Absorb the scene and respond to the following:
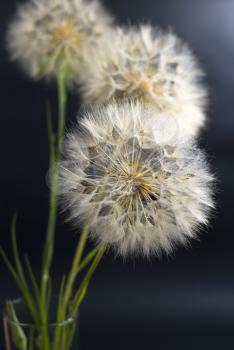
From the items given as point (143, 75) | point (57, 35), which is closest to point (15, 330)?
point (143, 75)

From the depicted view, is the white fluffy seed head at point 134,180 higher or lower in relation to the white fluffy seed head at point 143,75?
lower

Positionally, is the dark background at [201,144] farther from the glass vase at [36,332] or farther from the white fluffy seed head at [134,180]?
the white fluffy seed head at [134,180]

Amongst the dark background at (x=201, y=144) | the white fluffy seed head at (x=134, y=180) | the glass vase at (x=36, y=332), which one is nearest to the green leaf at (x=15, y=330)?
the glass vase at (x=36, y=332)

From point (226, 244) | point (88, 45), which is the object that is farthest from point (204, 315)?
point (88, 45)

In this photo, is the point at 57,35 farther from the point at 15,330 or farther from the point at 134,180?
the point at 15,330

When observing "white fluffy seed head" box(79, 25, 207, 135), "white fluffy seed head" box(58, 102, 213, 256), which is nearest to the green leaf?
"white fluffy seed head" box(58, 102, 213, 256)

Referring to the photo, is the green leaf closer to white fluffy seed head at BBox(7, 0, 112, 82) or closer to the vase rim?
the vase rim
